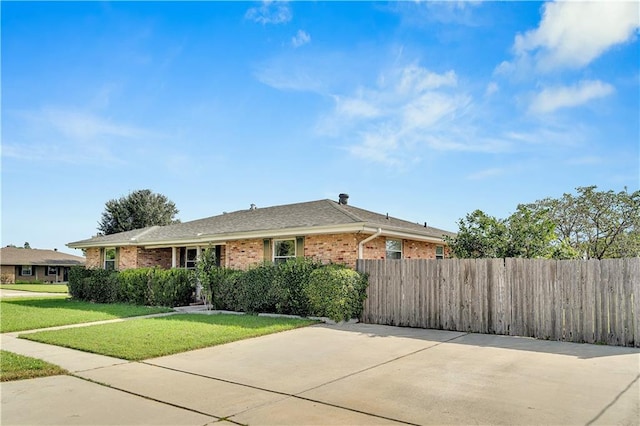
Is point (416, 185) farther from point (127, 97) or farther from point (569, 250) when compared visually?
point (127, 97)

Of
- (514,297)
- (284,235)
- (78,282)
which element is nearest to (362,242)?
(284,235)

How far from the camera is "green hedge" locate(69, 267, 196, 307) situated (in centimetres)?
1612

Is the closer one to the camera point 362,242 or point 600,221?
point 362,242

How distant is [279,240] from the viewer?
15.4 meters

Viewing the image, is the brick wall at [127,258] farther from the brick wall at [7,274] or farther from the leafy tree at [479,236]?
the brick wall at [7,274]

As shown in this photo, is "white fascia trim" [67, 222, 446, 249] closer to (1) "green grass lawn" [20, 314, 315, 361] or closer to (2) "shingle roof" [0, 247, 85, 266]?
(1) "green grass lawn" [20, 314, 315, 361]

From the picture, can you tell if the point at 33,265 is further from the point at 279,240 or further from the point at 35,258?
the point at 279,240

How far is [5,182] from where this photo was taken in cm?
1468

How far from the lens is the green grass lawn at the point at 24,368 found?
6.25 m

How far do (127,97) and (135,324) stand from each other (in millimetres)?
7012

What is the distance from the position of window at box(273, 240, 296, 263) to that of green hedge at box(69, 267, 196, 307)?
3.59m

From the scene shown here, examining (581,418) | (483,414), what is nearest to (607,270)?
(581,418)

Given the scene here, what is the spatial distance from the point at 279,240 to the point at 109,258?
1215cm

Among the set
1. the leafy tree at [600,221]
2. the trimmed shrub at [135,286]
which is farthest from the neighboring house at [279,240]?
the leafy tree at [600,221]
